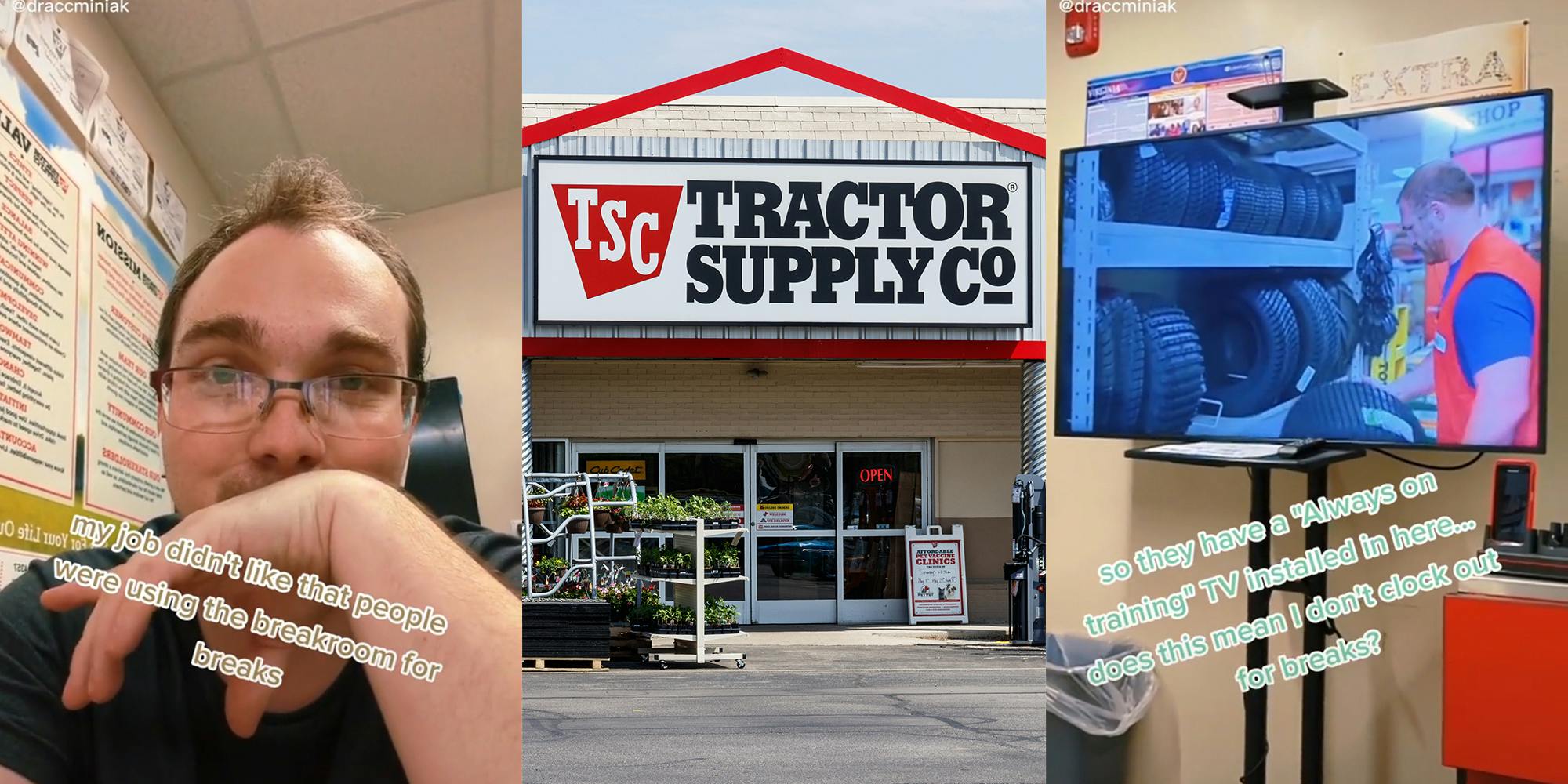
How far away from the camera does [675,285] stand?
10477 mm

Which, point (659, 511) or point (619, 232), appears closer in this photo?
point (659, 511)

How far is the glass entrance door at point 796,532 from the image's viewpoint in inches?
496

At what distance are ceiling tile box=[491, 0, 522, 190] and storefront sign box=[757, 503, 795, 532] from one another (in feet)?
34.6

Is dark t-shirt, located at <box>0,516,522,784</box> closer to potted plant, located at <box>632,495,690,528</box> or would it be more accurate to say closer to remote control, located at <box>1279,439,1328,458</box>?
remote control, located at <box>1279,439,1328,458</box>

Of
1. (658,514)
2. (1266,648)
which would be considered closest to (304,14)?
(1266,648)

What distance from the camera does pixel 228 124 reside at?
200 cm

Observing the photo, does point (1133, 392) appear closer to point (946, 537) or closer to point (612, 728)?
point (612, 728)

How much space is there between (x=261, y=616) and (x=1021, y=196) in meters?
9.28

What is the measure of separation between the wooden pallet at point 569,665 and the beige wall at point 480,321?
23.4 feet

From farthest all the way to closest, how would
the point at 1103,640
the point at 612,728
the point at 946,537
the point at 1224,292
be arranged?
the point at 946,537 → the point at 612,728 → the point at 1103,640 → the point at 1224,292

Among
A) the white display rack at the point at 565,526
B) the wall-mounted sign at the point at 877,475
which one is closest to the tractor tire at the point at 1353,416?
the white display rack at the point at 565,526

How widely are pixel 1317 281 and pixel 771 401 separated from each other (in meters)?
9.58

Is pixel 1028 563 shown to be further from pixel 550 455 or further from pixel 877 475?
pixel 550 455

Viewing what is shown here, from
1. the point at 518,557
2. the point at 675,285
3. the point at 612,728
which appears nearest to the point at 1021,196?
the point at 675,285
